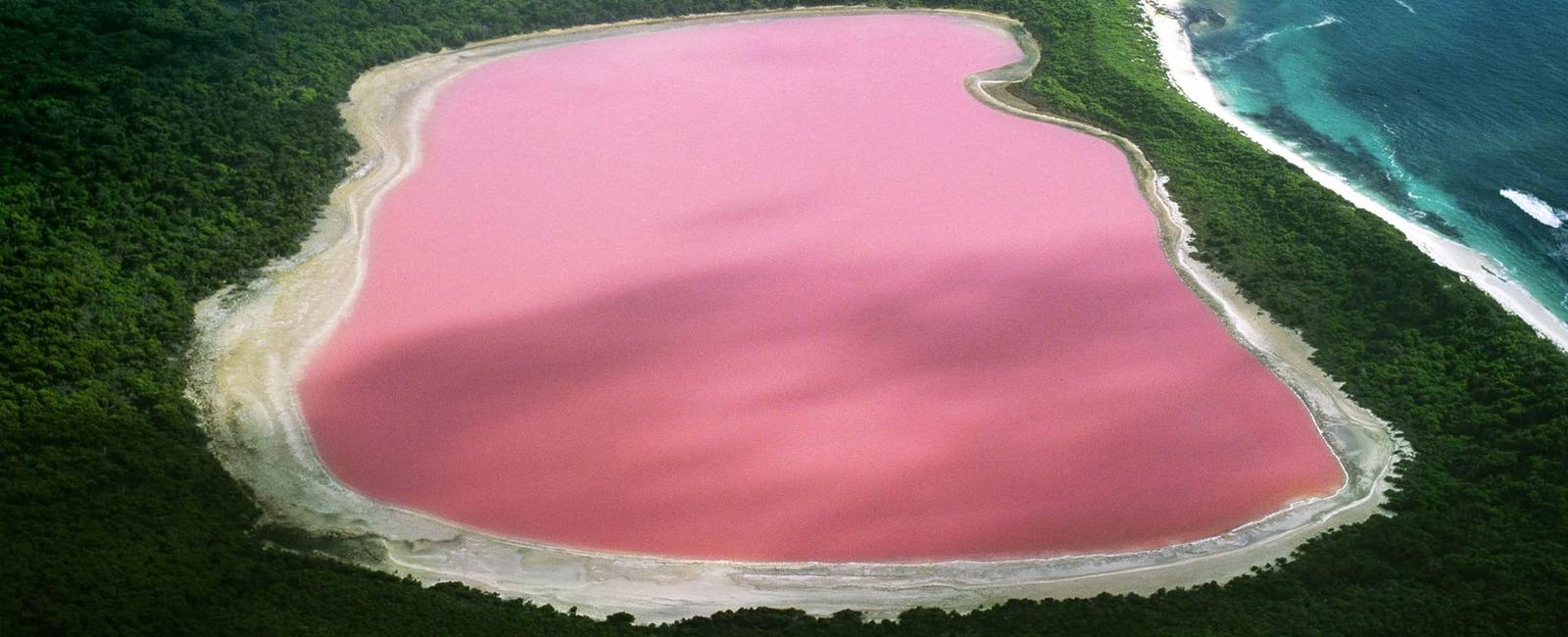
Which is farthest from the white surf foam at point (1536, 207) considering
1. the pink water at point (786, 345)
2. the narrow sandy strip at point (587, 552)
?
the narrow sandy strip at point (587, 552)

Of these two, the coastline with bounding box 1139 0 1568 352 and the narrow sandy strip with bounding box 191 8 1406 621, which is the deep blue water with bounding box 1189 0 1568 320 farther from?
the narrow sandy strip with bounding box 191 8 1406 621

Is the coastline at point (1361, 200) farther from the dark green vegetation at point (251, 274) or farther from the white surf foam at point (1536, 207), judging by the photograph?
the white surf foam at point (1536, 207)

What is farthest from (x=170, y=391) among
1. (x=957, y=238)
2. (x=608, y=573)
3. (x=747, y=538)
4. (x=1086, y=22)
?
(x=1086, y=22)

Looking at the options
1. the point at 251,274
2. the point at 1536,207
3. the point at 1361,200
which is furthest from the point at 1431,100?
the point at 251,274

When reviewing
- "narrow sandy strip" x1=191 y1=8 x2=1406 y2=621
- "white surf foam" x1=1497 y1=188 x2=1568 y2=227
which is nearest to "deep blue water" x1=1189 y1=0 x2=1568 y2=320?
"white surf foam" x1=1497 y1=188 x2=1568 y2=227

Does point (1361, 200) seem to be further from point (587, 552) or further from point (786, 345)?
point (587, 552)
